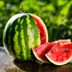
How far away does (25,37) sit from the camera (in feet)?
5.55

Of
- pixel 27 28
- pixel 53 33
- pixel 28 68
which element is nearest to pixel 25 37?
pixel 27 28

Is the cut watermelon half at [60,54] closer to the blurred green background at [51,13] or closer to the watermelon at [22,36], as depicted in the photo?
the watermelon at [22,36]

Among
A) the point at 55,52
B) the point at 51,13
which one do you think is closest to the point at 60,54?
the point at 55,52

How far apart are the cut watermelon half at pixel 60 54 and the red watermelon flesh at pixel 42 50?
3 cm

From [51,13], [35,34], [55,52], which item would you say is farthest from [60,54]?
[51,13]

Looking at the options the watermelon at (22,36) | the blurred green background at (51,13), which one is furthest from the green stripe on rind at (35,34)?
the blurred green background at (51,13)

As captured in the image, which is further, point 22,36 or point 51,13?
point 51,13

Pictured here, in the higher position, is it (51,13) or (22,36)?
(22,36)

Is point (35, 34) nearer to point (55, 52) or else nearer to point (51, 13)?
point (55, 52)

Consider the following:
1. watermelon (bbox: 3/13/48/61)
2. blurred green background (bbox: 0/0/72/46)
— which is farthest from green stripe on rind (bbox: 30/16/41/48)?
blurred green background (bbox: 0/0/72/46)

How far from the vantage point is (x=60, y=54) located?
1.72 m

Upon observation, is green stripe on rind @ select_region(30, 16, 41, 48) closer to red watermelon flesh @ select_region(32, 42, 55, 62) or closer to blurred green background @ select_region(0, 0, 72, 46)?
red watermelon flesh @ select_region(32, 42, 55, 62)

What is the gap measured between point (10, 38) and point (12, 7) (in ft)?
5.18

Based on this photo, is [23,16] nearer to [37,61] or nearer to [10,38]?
[10,38]
